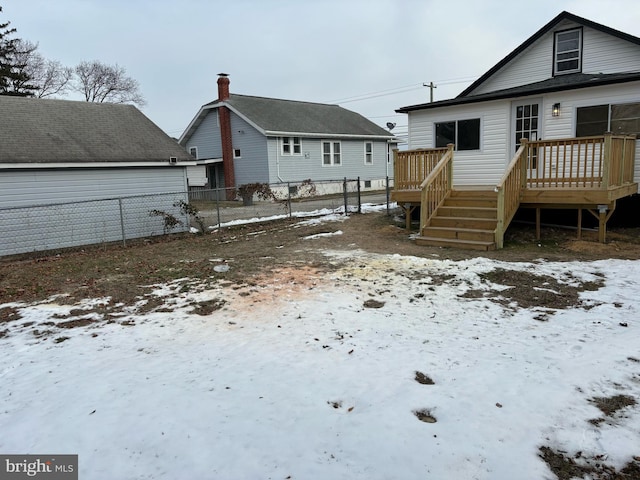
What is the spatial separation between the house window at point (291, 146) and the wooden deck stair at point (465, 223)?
1480 centimetres

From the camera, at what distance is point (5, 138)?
37.9 feet

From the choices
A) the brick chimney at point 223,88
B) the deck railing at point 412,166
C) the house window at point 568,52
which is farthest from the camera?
the brick chimney at point 223,88

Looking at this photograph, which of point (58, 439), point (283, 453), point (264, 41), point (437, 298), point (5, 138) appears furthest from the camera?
point (264, 41)

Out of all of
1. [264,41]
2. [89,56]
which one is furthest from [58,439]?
[89,56]

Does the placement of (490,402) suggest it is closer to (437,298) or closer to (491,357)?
(491,357)

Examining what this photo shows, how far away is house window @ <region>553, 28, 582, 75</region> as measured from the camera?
1245cm

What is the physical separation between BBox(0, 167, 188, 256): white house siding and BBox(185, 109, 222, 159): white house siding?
38.0 feet

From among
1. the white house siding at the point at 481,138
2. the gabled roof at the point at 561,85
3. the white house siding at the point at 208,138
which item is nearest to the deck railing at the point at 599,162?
the gabled roof at the point at 561,85

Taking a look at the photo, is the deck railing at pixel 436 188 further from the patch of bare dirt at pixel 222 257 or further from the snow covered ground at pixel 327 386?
the snow covered ground at pixel 327 386

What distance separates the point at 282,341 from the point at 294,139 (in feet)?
68.1

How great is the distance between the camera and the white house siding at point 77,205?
11.0 meters

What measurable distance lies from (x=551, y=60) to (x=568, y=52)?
466mm

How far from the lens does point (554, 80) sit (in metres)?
12.2

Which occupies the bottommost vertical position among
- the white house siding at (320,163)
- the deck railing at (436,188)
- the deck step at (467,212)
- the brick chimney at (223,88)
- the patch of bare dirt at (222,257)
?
the patch of bare dirt at (222,257)
